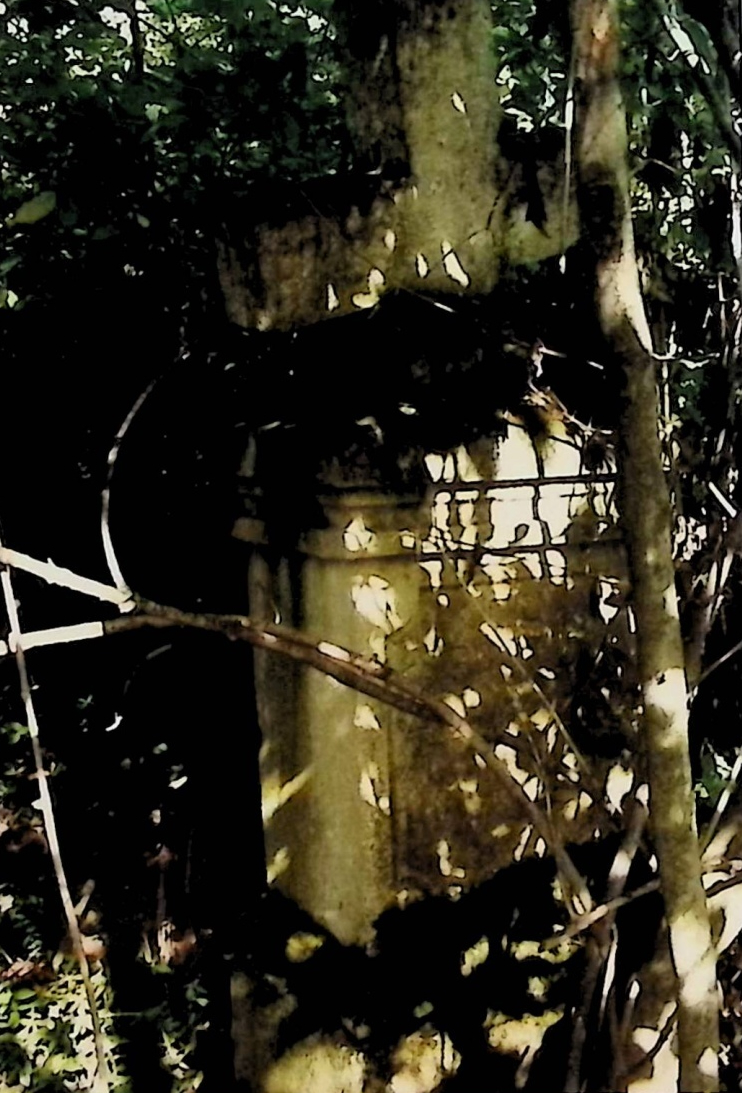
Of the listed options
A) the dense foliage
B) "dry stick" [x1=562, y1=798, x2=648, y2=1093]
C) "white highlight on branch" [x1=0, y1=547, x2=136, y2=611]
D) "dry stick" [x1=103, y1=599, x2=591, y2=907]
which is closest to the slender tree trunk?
"dry stick" [x1=562, y1=798, x2=648, y2=1093]

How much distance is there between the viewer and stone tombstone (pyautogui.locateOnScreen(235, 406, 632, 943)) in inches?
91.5

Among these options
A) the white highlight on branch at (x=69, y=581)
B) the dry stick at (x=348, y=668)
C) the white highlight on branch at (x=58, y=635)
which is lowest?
the dry stick at (x=348, y=668)

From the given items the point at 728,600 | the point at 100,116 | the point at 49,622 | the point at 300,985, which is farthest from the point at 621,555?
Result: the point at 49,622

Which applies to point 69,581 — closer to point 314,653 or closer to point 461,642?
point 314,653

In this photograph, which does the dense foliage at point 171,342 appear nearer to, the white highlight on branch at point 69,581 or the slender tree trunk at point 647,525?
the slender tree trunk at point 647,525

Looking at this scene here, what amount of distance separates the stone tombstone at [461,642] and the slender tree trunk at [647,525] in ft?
2.40

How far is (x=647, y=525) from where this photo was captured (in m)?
1.56

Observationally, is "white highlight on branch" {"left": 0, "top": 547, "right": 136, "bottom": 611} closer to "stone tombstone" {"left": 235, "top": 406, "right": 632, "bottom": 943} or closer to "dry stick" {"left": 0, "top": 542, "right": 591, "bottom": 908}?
"dry stick" {"left": 0, "top": 542, "right": 591, "bottom": 908}

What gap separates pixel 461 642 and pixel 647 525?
2.83 ft

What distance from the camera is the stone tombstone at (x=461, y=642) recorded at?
2324mm

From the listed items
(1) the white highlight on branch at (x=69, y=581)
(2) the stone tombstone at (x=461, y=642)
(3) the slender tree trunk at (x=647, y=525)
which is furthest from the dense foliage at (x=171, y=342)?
(1) the white highlight on branch at (x=69, y=581)

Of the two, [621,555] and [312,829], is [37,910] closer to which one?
[312,829]

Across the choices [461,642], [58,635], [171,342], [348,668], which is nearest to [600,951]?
[348,668]

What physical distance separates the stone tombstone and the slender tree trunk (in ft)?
2.40
